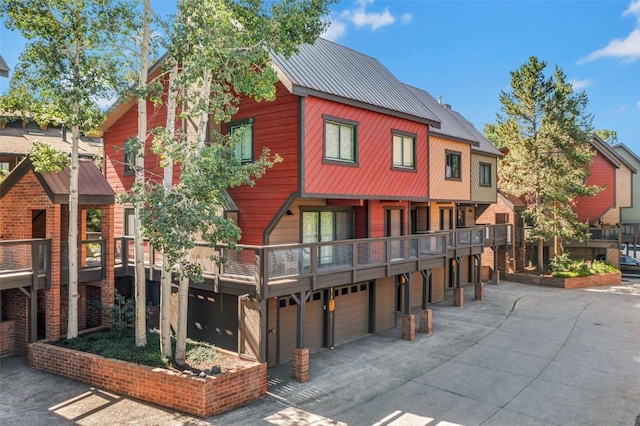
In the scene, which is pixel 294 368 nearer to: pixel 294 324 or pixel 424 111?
pixel 294 324

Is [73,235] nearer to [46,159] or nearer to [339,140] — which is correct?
[46,159]

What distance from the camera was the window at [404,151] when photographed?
16578 mm

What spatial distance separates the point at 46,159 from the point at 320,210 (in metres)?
8.18

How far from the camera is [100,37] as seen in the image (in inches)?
479

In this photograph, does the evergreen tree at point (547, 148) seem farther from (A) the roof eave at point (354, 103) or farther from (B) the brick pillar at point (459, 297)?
(A) the roof eave at point (354, 103)

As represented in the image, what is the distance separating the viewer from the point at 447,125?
899 inches

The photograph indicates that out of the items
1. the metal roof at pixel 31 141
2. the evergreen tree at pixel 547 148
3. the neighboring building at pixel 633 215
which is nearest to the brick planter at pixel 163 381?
the metal roof at pixel 31 141

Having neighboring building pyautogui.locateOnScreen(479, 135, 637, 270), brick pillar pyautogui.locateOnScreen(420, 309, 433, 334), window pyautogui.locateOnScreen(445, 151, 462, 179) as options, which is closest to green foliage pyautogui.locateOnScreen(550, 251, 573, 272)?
neighboring building pyautogui.locateOnScreen(479, 135, 637, 270)

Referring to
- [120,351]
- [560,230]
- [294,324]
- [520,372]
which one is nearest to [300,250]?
[294,324]

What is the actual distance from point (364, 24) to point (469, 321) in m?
37.8

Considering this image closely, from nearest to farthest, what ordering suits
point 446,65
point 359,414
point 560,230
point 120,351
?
1. point 359,414
2. point 120,351
3. point 560,230
4. point 446,65

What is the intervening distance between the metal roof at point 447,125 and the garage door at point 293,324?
10.1 metres

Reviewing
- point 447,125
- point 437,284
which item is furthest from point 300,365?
point 447,125

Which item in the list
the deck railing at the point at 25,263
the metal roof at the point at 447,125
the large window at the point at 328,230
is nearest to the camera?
the deck railing at the point at 25,263
